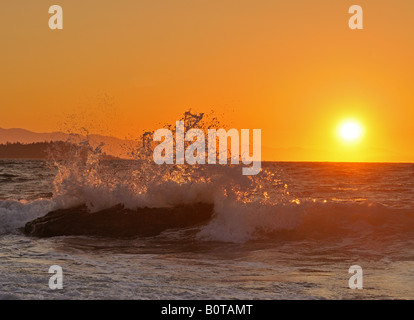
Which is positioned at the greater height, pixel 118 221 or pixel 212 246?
pixel 118 221

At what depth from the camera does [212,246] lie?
1322cm

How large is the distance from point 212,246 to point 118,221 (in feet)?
10.3

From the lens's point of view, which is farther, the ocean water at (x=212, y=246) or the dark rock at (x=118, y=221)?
the dark rock at (x=118, y=221)

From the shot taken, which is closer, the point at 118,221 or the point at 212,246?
the point at 212,246

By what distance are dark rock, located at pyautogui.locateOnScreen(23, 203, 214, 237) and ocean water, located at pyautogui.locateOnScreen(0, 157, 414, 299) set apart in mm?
348

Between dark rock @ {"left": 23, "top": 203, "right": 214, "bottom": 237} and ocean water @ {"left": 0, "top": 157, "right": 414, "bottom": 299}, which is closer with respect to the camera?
ocean water @ {"left": 0, "top": 157, "right": 414, "bottom": 299}

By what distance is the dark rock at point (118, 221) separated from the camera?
1453 centimetres

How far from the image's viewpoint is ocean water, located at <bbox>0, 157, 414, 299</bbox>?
8086 millimetres

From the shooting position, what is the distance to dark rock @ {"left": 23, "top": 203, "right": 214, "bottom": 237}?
14.5 m

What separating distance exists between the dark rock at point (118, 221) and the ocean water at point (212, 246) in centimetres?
35

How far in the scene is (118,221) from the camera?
1502 centimetres
